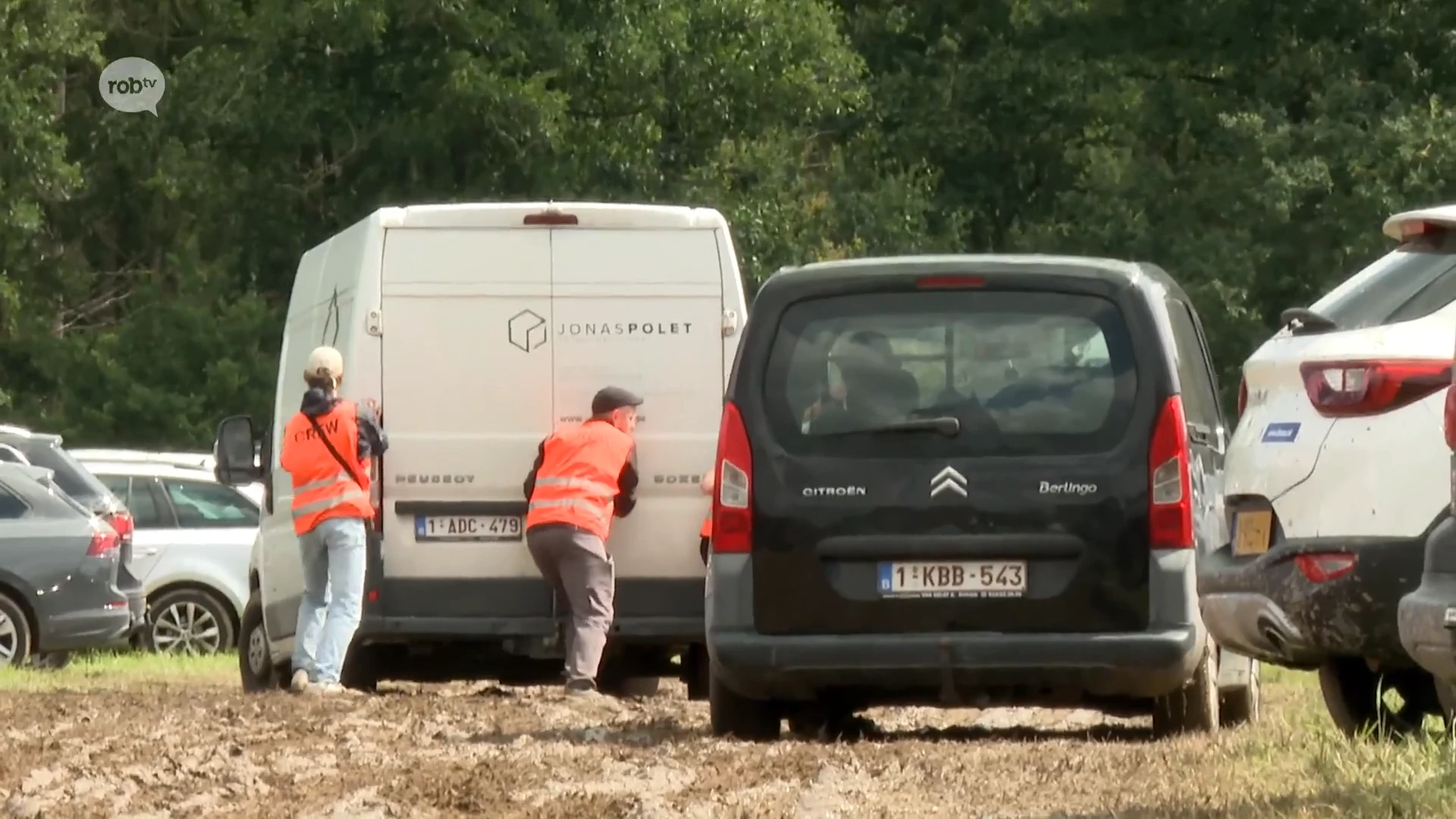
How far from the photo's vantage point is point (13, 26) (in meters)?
38.7

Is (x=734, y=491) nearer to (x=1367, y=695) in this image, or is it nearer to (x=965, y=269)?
(x=965, y=269)

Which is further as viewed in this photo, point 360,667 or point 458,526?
point 360,667

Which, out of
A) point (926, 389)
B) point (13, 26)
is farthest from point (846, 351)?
point (13, 26)

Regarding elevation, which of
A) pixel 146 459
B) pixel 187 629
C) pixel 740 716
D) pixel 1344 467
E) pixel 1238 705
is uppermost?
pixel 1344 467

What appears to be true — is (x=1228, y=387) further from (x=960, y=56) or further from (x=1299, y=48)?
(x=960, y=56)

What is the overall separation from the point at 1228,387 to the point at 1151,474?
28.4 metres

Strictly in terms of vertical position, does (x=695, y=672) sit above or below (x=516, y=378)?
below

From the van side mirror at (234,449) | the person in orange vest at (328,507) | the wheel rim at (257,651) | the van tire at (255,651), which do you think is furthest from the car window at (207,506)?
the person in orange vest at (328,507)

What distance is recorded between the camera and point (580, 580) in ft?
44.0

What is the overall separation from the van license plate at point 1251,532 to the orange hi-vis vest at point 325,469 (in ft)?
17.8

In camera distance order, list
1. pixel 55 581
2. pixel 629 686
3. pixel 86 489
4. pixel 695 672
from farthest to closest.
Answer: pixel 86 489, pixel 55 581, pixel 629 686, pixel 695 672

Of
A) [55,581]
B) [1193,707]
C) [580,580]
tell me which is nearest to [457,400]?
[580,580]

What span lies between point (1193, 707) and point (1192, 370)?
1336 millimetres

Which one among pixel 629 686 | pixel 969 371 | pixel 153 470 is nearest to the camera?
pixel 969 371
